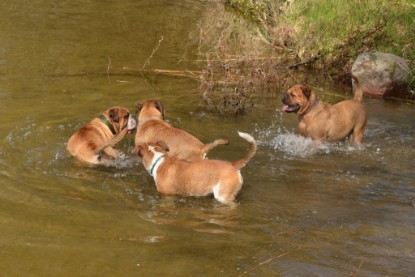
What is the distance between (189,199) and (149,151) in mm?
855

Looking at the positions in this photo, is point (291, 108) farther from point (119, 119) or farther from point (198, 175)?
point (198, 175)

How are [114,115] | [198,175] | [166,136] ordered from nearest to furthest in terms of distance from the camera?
[198,175] → [166,136] → [114,115]

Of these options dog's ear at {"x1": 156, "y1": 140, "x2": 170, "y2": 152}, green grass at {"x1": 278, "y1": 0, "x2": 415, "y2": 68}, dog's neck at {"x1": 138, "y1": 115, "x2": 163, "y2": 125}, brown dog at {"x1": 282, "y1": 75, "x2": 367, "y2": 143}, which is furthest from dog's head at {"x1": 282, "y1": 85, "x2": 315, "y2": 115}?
green grass at {"x1": 278, "y1": 0, "x2": 415, "y2": 68}

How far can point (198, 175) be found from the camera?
7223mm

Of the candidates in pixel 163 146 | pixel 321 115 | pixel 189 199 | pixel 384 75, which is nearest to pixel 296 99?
pixel 321 115

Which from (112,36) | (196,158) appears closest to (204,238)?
(196,158)

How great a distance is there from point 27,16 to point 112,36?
3.11 meters

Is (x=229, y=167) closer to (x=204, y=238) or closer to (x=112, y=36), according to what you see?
(x=204, y=238)

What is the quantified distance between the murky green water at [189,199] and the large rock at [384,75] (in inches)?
28.5

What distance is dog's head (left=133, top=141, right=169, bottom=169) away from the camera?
7629 mm

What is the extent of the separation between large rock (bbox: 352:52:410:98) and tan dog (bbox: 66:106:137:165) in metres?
6.63

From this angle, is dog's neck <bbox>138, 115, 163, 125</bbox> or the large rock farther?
the large rock

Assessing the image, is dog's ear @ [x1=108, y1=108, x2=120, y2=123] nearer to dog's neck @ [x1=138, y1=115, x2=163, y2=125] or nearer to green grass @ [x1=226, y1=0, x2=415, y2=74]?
dog's neck @ [x1=138, y1=115, x2=163, y2=125]

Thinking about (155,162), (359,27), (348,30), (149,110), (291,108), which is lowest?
(155,162)
